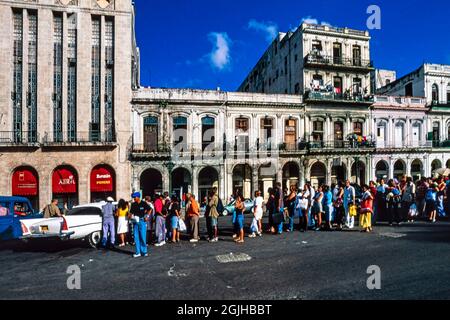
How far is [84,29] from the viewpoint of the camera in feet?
73.5

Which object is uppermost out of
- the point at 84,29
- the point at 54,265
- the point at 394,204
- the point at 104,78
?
the point at 84,29

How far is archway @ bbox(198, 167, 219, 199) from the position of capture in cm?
2503

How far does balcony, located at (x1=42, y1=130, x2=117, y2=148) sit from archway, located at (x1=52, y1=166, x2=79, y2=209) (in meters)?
1.99

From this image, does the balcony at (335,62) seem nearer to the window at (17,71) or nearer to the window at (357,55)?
the window at (357,55)

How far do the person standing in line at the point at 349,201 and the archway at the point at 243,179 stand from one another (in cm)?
1424

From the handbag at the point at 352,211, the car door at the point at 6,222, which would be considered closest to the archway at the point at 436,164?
the handbag at the point at 352,211

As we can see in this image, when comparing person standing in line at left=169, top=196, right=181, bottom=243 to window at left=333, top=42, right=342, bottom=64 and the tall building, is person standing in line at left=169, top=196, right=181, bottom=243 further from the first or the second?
window at left=333, top=42, right=342, bottom=64

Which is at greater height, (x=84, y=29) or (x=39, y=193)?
(x=84, y=29)

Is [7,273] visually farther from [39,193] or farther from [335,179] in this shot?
[335,179]

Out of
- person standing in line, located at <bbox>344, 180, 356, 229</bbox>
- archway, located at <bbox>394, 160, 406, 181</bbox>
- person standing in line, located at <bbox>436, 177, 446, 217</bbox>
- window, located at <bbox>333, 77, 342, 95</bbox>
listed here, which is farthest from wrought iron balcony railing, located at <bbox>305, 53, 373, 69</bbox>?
person standing in line, located at <bbox>344, 180, 356, 229</bbox>

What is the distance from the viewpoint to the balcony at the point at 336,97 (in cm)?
2711
